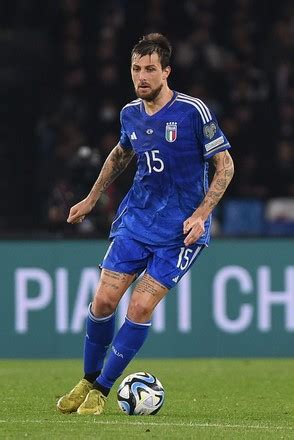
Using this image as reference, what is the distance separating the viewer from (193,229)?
862 centimetres

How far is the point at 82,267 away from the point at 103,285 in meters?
5.97

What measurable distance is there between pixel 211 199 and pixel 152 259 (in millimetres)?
531

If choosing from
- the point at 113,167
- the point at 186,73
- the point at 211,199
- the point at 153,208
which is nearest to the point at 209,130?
the point at 211,199

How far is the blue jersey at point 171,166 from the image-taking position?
8.88m

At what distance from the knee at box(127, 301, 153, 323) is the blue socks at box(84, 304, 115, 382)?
217 mm

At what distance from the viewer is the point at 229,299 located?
1477 centimetres

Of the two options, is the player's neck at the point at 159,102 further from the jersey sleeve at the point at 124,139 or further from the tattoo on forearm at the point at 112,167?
the tattoo on forearm at the point at 112,167

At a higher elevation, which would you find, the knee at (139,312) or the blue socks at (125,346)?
the knee at (139,312)

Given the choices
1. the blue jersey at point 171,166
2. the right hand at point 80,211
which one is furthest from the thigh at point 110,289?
the right hand at point 80,211

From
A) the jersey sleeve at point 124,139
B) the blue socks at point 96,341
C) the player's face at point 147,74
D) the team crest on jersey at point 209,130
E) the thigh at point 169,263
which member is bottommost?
the blue socks at point 96,341

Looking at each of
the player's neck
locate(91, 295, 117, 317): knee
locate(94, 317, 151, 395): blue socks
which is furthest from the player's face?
locate(94, 317, 151, 395): blue socks

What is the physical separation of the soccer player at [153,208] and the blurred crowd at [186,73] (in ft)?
27.7

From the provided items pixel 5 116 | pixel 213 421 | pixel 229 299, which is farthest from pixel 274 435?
pixel 5 116

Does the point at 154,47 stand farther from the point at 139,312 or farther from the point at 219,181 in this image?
the point at 139,312
